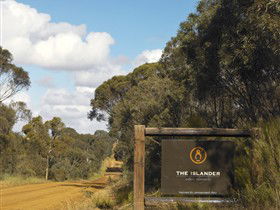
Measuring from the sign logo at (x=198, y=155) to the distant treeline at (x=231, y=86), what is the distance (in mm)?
670

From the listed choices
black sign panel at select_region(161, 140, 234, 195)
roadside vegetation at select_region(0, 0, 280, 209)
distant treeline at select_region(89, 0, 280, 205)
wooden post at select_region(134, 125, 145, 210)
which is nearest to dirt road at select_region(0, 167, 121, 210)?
roadside vegetation at select_region(0, 0, 280, 209)

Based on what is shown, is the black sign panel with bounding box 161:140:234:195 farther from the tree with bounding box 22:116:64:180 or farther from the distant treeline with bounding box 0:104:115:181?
the tree with bounding box 22:116:64:180

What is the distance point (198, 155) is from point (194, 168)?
10.0 inches

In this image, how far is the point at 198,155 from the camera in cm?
808

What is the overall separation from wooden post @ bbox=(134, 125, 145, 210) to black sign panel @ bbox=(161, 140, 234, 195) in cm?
42

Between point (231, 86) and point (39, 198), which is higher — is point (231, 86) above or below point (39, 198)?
above

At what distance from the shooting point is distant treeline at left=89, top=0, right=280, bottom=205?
791 cm

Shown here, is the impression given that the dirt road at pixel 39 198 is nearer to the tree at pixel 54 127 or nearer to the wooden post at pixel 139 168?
the wooden post at pixel 139 168

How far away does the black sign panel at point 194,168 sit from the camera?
8047 mm

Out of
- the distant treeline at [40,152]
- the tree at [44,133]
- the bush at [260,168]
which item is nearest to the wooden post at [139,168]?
the bush at [260,168]

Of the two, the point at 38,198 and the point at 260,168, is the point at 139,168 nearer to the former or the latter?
the point at 260,168

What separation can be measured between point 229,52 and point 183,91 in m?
7.75

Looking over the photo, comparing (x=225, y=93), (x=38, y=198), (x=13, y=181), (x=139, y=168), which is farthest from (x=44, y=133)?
(x=139, y=168)

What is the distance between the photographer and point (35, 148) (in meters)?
47.0
